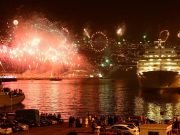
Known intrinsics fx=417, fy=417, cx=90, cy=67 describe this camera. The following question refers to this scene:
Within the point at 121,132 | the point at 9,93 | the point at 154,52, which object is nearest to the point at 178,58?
the point at 154,52

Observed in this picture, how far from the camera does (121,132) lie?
2353cm

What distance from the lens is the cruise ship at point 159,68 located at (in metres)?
113

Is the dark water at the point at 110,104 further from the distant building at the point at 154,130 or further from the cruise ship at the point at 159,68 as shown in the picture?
the distant building at the point at 154,130

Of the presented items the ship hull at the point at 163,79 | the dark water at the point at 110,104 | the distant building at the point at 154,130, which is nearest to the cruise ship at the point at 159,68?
the ship hull at the point at 163,79

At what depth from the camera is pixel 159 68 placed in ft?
379

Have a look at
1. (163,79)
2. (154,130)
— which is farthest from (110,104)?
(154,130)

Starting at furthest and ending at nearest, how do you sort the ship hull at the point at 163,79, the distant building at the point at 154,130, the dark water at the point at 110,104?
the ship hull at the point at 163,79 < the dark water at the point at 110,104 < the distant building at the point at 154,130

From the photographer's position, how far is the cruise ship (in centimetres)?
11344

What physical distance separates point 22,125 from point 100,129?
5.87m

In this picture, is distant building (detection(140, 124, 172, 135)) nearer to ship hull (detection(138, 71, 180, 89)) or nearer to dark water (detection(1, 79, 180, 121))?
dark water (detection(1, 79, 180, 121))

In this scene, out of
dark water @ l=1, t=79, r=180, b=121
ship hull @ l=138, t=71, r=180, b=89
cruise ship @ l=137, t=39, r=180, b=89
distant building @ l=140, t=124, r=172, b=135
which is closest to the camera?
distant building @ l=140, t=124, r=172, b=135

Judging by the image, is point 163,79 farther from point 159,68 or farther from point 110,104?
point 110,104

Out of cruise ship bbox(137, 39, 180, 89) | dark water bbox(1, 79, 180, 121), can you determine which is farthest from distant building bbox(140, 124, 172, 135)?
cruise ship bbox(137, 39, 180, 89)

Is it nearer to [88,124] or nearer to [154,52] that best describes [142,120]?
[88,124]
